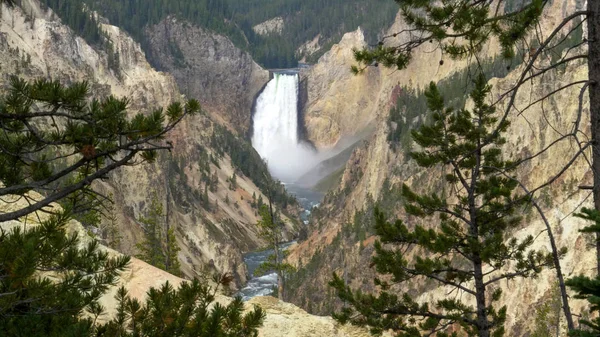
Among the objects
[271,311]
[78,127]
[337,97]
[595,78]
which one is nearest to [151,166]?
[271,311]

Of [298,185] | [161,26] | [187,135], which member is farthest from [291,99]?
[187,135]

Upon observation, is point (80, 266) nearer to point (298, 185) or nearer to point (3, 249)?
point (3, 249)

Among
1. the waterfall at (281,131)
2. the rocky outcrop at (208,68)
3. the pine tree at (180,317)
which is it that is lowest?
the pine tree at (180,317)

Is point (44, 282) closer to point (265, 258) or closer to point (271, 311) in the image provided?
point (271, 311)

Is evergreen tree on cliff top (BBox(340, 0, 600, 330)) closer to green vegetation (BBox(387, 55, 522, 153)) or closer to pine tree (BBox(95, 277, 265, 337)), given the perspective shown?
pine tree (BBox(95, 277, 265, 337))

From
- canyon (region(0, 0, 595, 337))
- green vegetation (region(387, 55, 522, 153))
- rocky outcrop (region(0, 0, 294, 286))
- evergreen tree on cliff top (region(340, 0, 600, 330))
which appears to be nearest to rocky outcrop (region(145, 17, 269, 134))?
canyon (region(0, 0, 595, 337))

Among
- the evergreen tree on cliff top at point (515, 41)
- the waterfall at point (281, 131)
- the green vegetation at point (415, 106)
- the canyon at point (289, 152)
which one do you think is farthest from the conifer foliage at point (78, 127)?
the waterfall at point (281, 131)

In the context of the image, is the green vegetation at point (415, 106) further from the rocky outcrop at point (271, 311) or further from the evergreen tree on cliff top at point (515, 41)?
the evergreen tree on cliff top at point (515, 41)
